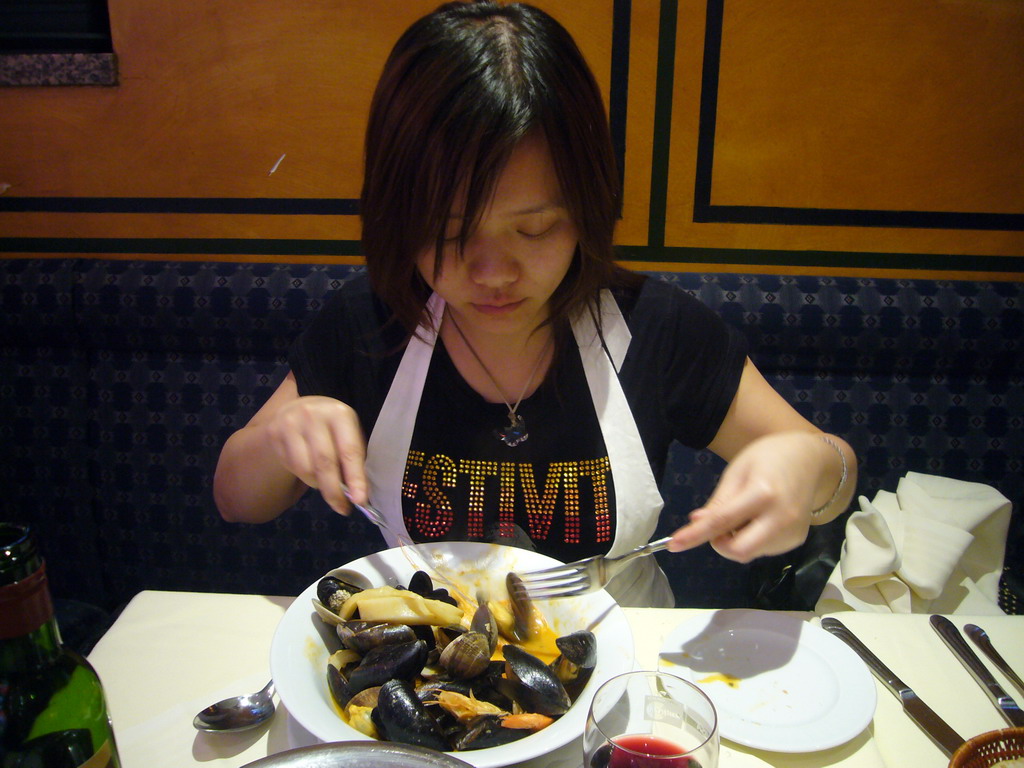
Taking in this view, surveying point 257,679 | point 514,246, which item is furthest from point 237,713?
point 514,246

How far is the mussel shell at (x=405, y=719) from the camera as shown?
2.26 ft

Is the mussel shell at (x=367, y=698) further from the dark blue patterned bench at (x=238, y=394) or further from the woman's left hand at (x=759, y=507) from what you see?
the dark blue patterned bench at (x=238, y=394)

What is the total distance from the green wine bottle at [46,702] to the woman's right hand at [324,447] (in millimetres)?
382

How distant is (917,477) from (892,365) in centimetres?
34

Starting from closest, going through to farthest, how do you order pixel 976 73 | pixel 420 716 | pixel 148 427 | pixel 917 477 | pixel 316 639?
pixel 420 716, pixel 316 639, pixel 917 477, pixel 976 73, pixel 148 427

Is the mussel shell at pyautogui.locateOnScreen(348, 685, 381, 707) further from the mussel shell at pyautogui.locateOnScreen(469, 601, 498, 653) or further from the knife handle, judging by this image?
the knife handle

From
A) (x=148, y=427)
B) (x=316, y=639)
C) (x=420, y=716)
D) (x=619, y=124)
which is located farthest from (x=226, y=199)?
(x=420, y=716)

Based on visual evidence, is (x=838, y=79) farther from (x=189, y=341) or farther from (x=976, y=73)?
(x=189, y=341)

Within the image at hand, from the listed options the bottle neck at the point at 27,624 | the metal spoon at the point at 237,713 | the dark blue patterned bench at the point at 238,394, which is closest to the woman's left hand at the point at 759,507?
the metal spoon at the point at 237,713

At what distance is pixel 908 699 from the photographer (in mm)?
852

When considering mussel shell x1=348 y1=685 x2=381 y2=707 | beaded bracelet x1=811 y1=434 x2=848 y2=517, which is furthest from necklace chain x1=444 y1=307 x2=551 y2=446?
mussel shell x1=348 y1=685 x2=381 y2=707

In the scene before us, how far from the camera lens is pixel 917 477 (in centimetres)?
177

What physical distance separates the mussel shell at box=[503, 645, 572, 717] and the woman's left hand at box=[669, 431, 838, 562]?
209 millimetres

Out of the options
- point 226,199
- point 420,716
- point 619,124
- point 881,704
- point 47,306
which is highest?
point 619,124
